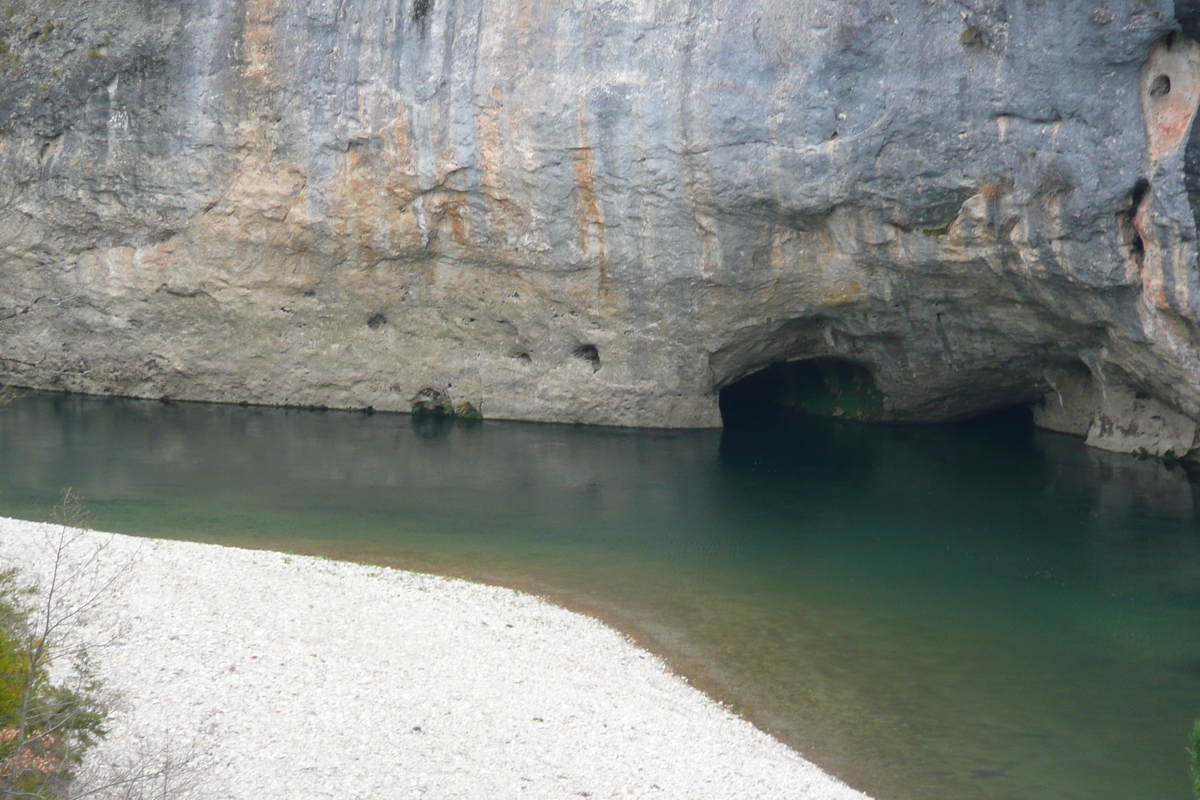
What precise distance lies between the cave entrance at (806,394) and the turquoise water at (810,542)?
1.35m

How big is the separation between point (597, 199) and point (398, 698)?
16.5 metres

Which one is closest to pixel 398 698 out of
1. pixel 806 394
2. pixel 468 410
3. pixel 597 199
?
pixel 597 199

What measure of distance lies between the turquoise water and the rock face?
6.56 feet

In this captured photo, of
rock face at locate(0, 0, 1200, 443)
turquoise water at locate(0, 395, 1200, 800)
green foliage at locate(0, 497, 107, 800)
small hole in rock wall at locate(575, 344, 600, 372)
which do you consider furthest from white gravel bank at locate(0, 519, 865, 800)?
small hole in rock wall at locate(575, 344, 600, 372)

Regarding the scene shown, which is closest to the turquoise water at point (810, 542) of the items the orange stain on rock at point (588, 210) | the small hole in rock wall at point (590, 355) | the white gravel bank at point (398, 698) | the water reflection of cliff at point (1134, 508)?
the water reflection of cliff at point (1134, 508)

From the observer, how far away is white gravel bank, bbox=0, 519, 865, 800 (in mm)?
8914

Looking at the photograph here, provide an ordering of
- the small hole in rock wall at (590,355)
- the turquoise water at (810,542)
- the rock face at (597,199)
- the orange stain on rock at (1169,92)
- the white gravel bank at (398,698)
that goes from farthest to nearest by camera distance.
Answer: the small hole in rock wall at (590,355) → the rock face at (597,199) → the orange stain on rock at (1169,92) → the turquoise water at (810,542) → the white gravel bank at (398,698)

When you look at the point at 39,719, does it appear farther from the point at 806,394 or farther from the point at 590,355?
the point at 806,394

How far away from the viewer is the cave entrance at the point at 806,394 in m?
30.6

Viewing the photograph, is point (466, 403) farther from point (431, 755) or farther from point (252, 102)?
point (431, 755)

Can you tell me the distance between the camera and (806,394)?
32312 mm

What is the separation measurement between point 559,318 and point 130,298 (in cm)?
1126

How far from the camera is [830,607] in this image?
1491cm

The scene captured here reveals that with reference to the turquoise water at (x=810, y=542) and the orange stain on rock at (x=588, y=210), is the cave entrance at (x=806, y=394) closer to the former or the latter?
the turquoise water at (x=810, y=542)
